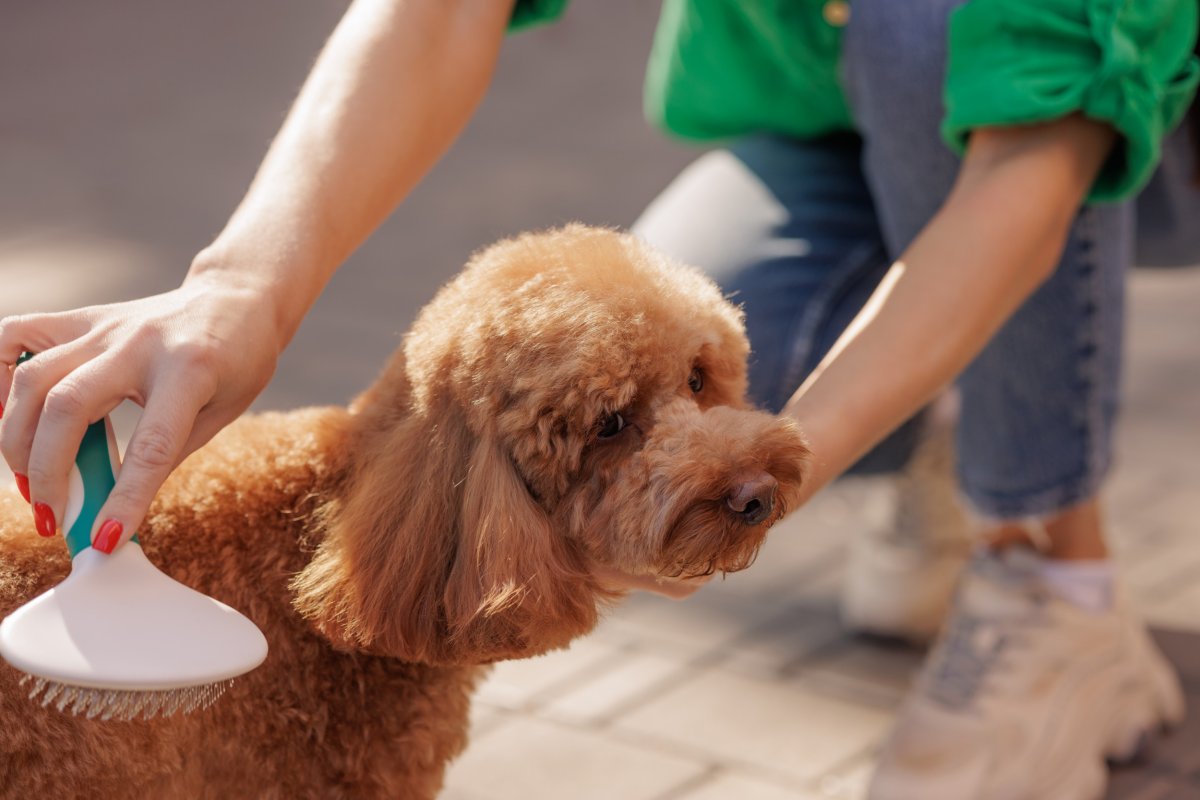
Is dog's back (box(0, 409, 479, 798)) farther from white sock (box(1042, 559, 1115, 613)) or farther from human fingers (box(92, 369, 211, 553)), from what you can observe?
white sock (box(1042, 559, 1115, 613))

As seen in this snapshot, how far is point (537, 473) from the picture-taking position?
129cm

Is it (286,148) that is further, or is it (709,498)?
(286,148)

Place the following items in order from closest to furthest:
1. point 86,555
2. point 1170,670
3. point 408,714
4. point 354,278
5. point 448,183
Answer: point 86,555, point 408,714, point 1170,670, point 354,278, point 448,183

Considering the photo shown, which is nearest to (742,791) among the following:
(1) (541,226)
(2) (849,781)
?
(2) (849,781)

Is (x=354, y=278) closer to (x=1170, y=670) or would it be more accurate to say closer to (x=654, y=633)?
(x=654, y=633)

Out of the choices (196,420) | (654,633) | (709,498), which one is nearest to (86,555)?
(196,420)

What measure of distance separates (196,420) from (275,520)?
0.18 metres

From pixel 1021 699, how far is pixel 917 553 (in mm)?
412

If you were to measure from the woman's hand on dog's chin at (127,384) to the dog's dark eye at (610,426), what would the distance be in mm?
304

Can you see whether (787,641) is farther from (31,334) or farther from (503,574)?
(31,334)

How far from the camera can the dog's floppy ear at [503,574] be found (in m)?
1.22

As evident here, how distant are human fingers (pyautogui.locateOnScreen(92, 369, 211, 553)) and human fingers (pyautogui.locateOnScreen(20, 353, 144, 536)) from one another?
32 millimetres

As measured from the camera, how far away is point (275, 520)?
4.33ft

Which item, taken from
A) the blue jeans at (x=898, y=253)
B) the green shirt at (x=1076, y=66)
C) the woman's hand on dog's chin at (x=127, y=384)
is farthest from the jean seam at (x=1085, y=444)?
the woman's hand on dog's chin at (x=127, y=384)
